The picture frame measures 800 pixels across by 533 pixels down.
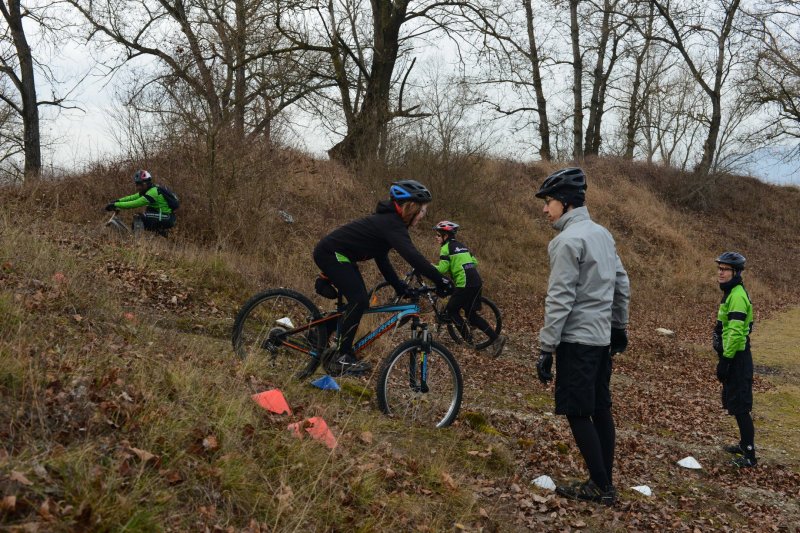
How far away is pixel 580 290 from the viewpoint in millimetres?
4469

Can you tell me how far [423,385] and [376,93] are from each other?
1664cm

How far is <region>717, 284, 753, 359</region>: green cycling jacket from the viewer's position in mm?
6539

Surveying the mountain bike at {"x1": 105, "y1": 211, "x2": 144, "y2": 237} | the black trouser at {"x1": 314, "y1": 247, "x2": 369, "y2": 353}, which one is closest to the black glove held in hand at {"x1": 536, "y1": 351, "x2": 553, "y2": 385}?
the black trouser at {"x1": 314, "y1": 247, "x2": 369, "y2": 353}

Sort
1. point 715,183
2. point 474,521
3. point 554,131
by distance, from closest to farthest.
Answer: point 474,521 < point 715,183 < point 554,131

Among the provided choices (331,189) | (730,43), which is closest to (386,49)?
(331,189)

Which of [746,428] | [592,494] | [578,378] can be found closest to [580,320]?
[578,378]

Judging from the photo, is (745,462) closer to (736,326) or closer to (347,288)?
(736,326)

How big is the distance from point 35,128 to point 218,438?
1817 centimetres

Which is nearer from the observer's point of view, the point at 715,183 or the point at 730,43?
the point at 730,43

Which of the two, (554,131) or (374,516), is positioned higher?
(554,131)

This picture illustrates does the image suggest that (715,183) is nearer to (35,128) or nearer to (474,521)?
(35,128)

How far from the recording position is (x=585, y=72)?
29281 mm

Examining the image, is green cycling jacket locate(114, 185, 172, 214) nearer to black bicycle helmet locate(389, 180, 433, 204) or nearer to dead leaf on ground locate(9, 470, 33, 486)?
black bicycle helmet locate(389, 180, 433, 204)

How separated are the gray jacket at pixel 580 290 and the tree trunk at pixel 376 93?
15516 millimetres
